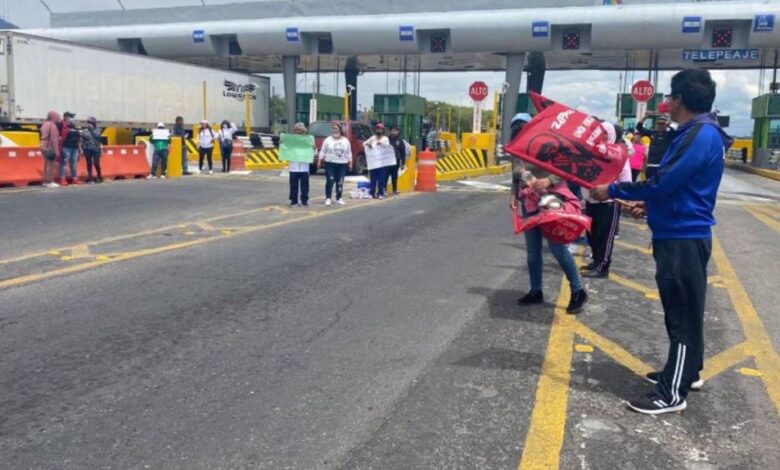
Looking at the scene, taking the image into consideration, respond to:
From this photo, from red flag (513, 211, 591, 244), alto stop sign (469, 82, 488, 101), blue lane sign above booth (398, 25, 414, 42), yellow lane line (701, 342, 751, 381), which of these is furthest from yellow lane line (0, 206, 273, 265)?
blue lane sign above booth (398, 25, 414, 42)

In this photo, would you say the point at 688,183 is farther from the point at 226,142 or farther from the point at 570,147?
the point at 226,142

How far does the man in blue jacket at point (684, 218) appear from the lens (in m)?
3.69

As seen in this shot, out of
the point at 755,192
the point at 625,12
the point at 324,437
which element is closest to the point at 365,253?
the point at 324,437

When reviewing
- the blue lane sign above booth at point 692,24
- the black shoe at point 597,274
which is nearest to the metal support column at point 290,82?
the blue lane sign above booth at point 692,24

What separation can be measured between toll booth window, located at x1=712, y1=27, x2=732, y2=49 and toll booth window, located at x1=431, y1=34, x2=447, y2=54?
13.1m

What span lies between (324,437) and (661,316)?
3.70 metres

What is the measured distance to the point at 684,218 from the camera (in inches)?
149

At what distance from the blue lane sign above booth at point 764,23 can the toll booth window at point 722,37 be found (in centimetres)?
134

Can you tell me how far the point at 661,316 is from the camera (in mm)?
5938

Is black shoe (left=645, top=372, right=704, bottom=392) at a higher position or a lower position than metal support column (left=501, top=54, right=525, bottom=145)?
lower

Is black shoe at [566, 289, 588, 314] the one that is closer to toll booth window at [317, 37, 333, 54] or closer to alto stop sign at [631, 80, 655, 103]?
alto stop sign at [631, 80, 655, 103]

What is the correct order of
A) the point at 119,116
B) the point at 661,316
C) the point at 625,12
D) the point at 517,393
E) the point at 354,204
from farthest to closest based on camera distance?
1. the point at 625,12
2. the point at 119,116
3. the point at 354,204
4. the point at 661,316
5. the point at 517,393

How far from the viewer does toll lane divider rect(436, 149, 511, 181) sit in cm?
2256

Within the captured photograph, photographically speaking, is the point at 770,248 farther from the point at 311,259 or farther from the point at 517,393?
the point at 517,393
